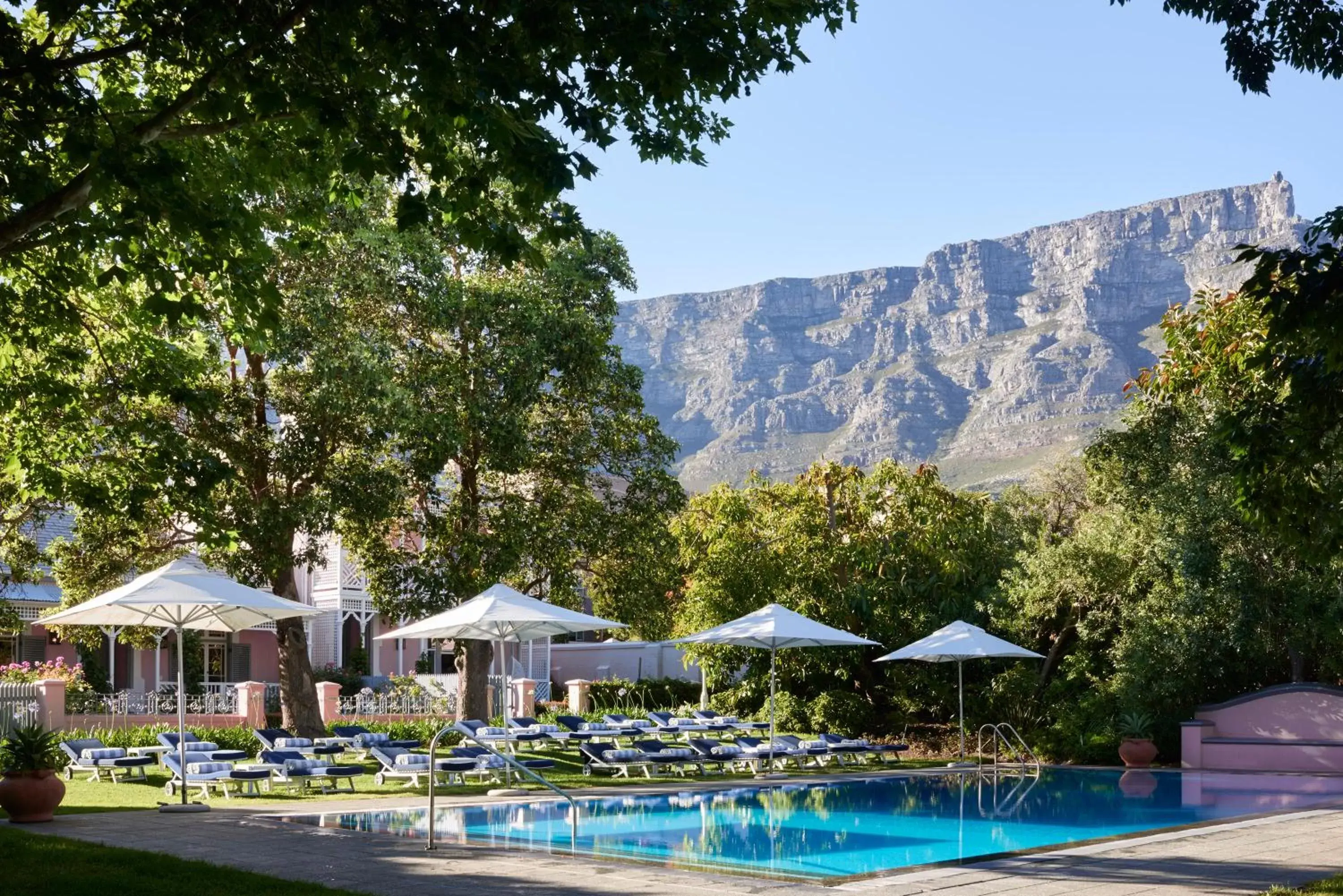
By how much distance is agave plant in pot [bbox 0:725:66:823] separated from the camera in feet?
46.8

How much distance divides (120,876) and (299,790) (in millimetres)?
9394

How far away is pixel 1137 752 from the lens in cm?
2453

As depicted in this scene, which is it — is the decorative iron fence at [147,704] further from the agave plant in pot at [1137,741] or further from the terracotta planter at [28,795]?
the agave plant in pot at [1137,741]

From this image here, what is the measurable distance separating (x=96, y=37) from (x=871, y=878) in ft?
30.4

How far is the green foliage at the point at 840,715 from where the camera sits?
29484 mm

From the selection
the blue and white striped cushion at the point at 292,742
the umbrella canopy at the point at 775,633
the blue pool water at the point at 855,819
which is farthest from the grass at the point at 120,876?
the umbrella canopy at the point at 775,633

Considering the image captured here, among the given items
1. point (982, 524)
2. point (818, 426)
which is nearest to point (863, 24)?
point (982, 524)

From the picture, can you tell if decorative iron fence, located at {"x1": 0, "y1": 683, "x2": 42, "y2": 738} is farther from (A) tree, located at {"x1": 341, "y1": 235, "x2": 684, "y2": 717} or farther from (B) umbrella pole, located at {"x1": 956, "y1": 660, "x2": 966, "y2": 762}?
(B) umbrella pole, located at {"x1": 956, "y1": 660, "x2": 966, "y2": 762}

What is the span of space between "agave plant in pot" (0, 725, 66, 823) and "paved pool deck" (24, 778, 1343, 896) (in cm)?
29

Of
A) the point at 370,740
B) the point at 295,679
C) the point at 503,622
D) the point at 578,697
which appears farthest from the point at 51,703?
the point at 578,697

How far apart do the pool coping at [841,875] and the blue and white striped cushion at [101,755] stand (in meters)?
5.23

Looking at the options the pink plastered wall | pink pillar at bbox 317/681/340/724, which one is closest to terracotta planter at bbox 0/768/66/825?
pink pillar at bbox 317/681/340/724

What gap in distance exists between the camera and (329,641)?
4444cm

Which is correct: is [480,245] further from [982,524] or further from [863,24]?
[982,524]
